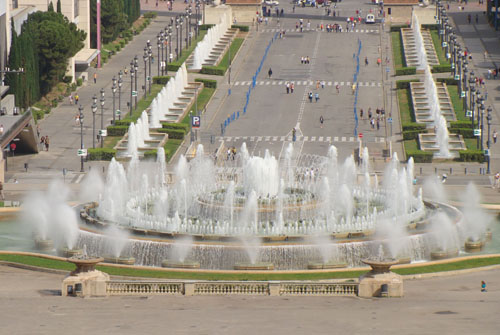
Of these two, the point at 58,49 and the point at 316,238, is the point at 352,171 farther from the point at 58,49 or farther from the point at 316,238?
the point at 58,49

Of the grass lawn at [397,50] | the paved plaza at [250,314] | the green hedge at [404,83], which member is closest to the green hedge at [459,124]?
the green hedge at [404,83]

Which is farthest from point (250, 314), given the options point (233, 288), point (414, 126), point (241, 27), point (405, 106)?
point (241, 27)

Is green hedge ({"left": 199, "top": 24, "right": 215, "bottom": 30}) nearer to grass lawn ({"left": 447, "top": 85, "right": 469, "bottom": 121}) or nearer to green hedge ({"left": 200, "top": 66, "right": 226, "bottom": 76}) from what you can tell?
green hedge ({"left": 200, "top": 66, "right": 226, "bottom": 76})

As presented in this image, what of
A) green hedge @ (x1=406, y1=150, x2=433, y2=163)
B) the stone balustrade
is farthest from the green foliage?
the stone balustrade

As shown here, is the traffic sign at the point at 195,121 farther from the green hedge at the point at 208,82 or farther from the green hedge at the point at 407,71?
the green hedge at the point at 407,71

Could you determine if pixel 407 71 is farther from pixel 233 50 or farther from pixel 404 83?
pixel 233 50
